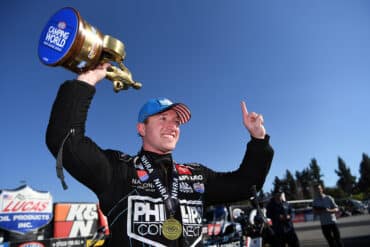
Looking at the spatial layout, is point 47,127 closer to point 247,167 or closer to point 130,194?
point 130,194

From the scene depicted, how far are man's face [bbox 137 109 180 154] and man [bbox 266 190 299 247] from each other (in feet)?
19.5

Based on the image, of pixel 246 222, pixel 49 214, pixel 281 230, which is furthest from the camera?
pixel 49 214

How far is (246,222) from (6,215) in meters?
10.8

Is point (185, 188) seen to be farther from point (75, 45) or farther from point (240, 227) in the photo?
point (240, 227)

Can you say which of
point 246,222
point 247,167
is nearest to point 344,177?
point 246,222

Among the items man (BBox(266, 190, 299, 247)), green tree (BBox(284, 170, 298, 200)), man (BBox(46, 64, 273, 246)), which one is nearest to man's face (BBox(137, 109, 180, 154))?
man (BBox(46, 64, 273, 246))

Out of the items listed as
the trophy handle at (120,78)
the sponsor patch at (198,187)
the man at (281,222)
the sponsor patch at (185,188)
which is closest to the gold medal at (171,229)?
the sponsor patch at (185,188)

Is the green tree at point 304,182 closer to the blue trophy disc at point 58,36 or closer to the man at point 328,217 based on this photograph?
the man at point 328,217

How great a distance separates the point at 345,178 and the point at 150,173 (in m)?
87.8

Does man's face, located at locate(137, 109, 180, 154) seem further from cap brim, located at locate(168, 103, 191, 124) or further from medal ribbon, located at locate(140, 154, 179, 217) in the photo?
medal ribbon, located at locate(140, 154, 179, 217)

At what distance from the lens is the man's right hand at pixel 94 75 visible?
5.54 feet

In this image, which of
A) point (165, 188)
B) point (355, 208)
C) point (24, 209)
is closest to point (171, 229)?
point (165, 188)

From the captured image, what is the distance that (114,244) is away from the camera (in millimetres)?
1681

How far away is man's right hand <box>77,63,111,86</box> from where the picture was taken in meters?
1.69
